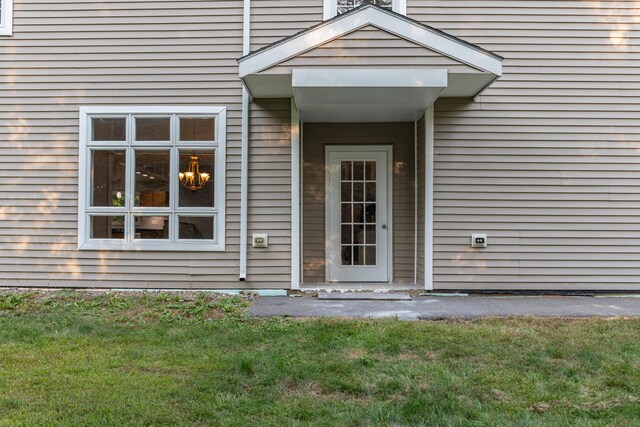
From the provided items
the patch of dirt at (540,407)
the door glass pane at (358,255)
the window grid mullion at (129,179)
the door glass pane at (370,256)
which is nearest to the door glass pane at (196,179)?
the window grid mullion at (129,179)

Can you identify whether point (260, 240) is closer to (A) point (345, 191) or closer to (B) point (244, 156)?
(B) point (244, 156)

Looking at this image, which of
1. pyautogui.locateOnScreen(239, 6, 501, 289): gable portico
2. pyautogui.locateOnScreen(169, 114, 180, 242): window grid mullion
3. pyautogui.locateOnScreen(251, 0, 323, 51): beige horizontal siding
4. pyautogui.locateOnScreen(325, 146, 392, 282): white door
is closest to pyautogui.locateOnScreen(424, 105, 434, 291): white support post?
pyautogui.locateOnScreen(239, 6, 501, 289): gable portico

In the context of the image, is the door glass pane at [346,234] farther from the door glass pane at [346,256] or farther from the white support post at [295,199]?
the white support post at [295,199]

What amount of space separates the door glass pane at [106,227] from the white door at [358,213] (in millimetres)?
2765

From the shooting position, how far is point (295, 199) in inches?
242

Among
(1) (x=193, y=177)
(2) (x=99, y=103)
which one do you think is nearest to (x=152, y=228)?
(1) (x=193, y=177)

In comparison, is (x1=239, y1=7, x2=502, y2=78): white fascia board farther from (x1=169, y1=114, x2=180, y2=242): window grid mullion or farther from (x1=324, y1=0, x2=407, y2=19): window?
(x1=169, y1=114, x2=180, y2=242): window grid mullion

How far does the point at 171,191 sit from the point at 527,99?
471 cm

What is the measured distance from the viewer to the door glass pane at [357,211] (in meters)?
6.91

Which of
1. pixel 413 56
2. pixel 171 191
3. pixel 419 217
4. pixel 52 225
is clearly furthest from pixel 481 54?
pixel 52 225

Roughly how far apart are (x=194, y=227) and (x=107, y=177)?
132 cm

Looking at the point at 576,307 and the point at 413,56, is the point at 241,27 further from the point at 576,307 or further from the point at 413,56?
the point at 576,307

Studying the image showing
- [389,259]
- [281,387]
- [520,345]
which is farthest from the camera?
[389,259]

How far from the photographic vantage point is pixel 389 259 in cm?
683
